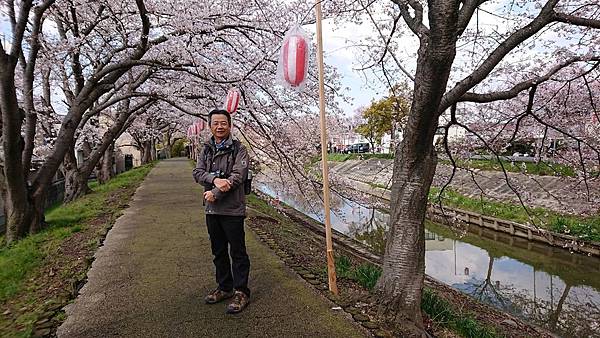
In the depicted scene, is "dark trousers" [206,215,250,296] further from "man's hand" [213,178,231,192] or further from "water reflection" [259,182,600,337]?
"water reflection" [259,182,600,337]

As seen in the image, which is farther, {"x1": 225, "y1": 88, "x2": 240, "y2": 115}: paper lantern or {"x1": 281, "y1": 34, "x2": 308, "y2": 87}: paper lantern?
{"x1": 225, "y1": 88, "x2": 240, "y2": 115}: paper lantern

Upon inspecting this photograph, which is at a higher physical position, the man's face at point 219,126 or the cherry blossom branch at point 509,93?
the cherry blossom branch at point 509,93

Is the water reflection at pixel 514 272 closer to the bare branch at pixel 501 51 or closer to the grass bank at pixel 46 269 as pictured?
the bare branch at pixel 501 51

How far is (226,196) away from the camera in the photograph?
3570mm

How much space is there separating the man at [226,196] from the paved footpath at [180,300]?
0.28 meters

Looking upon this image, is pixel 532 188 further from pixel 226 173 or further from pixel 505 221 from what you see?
pixel 226 173

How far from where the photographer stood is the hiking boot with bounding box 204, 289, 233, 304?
3816 millimetres

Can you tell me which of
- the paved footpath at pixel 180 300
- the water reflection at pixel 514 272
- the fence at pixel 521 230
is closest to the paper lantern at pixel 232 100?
the paved footpath at pixel 180 300

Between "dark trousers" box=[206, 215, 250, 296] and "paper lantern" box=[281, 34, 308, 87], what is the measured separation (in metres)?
1.52

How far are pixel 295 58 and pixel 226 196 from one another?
1551 millimetres

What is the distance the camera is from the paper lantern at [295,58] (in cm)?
395

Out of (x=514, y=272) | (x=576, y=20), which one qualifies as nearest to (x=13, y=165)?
(x=576, y=20)

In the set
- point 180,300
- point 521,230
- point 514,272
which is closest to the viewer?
point 180,300

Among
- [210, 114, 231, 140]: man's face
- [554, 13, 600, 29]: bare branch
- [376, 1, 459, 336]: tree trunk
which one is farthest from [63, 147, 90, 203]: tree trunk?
[554, 13, 600, 29]: bare branch
